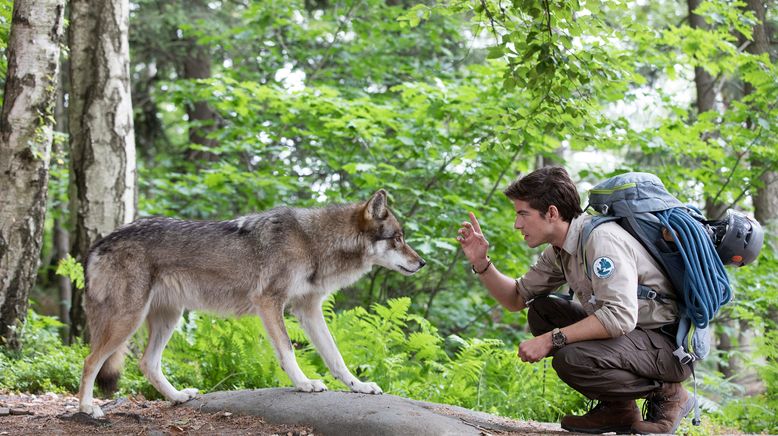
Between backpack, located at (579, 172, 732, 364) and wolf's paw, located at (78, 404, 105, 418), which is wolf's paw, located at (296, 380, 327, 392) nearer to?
wolf's paw, located at (78, 404, 105, 418)

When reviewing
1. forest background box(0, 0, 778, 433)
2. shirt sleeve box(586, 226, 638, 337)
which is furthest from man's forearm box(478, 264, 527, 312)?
forest background box(0, 0, 778, 433)

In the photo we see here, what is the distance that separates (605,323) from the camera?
385 centimetres

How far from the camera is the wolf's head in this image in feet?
17.9

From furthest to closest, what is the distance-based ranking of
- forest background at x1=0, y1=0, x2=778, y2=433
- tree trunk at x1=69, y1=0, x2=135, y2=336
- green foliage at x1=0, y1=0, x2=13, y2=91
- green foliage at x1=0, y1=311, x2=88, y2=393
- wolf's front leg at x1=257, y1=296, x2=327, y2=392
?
tree trunk at x1=69, y1=0, x2=135, y2=336 < green foliage at x1=0, y1=0, x2=13, y2=91 < forest background at x1=0, y1=0, x2=778, y2=433 < green foliage at x1=0, y1=311, x2=88, y2=393 < wolf's front leg at x1=257, y1=296, x2=327, y2=392

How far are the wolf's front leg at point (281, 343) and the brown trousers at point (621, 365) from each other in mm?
1818

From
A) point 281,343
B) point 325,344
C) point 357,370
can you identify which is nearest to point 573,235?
point 325,344

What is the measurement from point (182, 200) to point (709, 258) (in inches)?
384

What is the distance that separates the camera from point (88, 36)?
7613 millimetres

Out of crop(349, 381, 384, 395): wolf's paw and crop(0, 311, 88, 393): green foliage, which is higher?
crop(349, 381, 384, 395): wolf's paw

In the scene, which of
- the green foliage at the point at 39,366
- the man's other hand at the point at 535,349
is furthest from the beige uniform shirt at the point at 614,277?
the green foliage at the point at 39,366

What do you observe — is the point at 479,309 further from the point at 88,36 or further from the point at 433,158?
the point at 88,36

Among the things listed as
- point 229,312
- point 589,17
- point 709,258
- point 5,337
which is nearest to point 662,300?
point 709,258

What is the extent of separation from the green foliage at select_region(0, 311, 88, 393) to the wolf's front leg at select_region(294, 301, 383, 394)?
Result: 2.89 m

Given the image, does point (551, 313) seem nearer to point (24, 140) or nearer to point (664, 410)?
point (664, 410)
